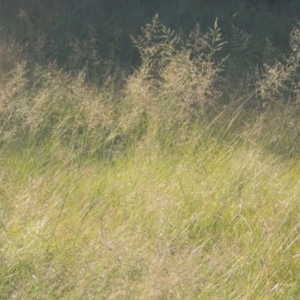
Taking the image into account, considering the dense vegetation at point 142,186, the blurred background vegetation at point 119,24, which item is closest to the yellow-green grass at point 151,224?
the dense vegetation at point 142,186

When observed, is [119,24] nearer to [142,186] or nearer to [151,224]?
[142,186]

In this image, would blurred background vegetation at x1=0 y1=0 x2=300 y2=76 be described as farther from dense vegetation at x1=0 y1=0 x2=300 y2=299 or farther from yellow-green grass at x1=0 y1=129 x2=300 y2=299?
yellow-green grass at x1=0 y1=129 x2=300 y2=299

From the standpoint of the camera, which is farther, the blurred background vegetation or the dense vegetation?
the blurred background vegetation

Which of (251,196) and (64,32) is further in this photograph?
(64,32)

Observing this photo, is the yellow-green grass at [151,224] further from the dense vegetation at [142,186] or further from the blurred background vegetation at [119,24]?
the blurred background vegetation at [119,24]

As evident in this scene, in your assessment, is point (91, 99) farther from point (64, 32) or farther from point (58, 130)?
point (64, 32)

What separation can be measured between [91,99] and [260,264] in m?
2.01

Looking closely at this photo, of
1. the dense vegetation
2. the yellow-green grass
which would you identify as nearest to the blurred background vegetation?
the dense vegetation

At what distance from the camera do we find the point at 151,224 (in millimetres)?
3145

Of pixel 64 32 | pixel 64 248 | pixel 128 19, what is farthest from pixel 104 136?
pixel 128 19

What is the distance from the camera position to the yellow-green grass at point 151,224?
2600mm

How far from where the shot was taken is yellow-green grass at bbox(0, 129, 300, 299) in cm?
260

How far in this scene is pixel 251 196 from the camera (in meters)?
3.44

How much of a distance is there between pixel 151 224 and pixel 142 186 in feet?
1.32
